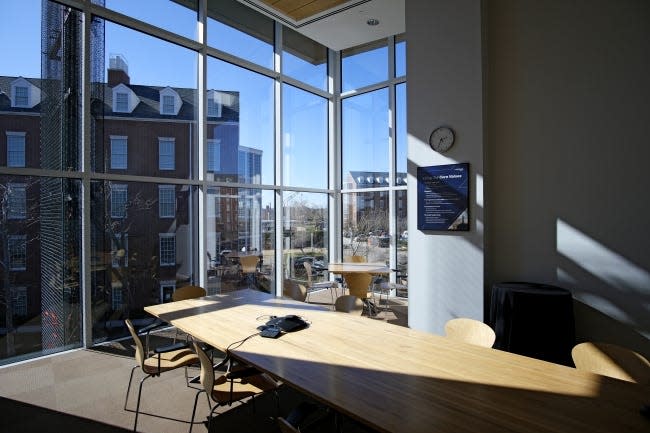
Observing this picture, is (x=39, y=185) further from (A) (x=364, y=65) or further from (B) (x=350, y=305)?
(A) (x=364, y=65)

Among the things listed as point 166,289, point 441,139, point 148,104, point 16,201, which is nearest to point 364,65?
point 441,139

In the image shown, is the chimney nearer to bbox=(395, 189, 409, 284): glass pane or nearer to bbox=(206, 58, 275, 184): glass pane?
bbox=(206, 58, 275, 184): glass pane

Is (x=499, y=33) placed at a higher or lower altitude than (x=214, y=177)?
higher

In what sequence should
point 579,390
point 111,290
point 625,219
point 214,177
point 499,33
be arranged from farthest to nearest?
point 214,177
point 111,290
point 499,33
point 625,219
point 579,390

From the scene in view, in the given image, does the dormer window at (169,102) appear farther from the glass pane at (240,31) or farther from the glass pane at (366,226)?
the glass pane at (366,226)

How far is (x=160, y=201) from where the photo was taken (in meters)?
5.39

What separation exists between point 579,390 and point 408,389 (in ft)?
2.82

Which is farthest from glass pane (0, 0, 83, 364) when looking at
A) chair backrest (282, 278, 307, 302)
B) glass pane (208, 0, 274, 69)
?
chair backrest (282, 278, 307, 302)

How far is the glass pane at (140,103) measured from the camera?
4.86 meters

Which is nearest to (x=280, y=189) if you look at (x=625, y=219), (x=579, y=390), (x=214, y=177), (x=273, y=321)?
(x=214, y=177)

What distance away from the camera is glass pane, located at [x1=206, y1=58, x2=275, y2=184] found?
6.06 meters

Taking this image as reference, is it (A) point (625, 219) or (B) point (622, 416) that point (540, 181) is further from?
(B) point (622, 416)

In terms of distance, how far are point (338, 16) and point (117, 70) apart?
3.40 meters

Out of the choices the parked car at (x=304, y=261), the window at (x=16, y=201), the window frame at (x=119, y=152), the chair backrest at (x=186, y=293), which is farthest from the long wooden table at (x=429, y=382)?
the parked car at (x=304, y=261)
